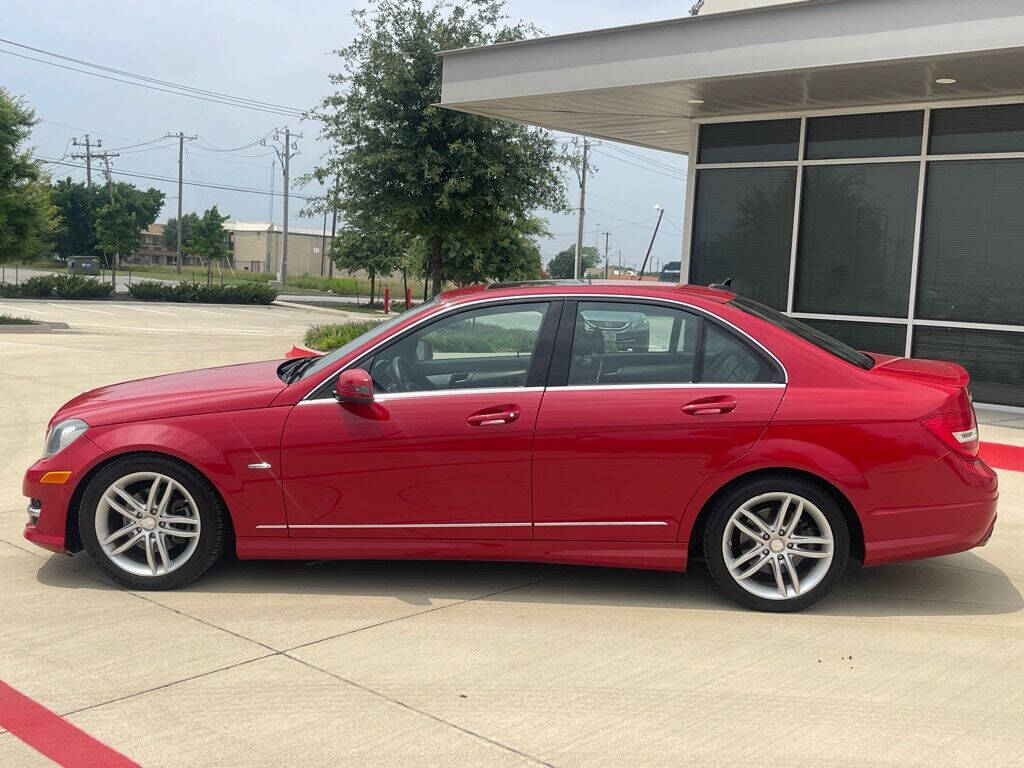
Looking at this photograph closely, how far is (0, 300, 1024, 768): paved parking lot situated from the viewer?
3.69m

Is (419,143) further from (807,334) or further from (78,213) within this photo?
(78,213)

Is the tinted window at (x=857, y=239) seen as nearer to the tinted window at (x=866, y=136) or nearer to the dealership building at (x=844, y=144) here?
the dealership building at (x=844, y=144)

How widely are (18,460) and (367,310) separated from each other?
144 ft

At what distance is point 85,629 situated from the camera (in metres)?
4.80

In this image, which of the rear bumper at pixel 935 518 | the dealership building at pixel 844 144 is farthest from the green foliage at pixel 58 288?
the rear bumper at pixel 935 518

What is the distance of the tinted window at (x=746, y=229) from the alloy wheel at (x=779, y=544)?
340 inches

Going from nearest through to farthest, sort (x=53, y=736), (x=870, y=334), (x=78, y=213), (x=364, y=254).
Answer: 1. (x=53, y=736)
2. (x=870, y=334)
3. (x=364, y=254)
4. (x=78, y=213)

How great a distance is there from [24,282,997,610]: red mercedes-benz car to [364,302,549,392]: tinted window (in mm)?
11

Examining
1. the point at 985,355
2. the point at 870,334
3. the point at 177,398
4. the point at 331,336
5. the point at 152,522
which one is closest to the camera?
the point at 152,522

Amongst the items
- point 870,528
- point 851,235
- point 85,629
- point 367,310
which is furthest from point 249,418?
point 367,310

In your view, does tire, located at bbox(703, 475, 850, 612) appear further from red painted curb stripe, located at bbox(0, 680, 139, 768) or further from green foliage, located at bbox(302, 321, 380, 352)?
green foliage, located at bbox(302, 321, 380, 352)

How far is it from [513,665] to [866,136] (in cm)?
1008

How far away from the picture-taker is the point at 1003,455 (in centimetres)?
920

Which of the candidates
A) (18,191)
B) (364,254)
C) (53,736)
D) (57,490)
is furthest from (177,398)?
(364,254)
